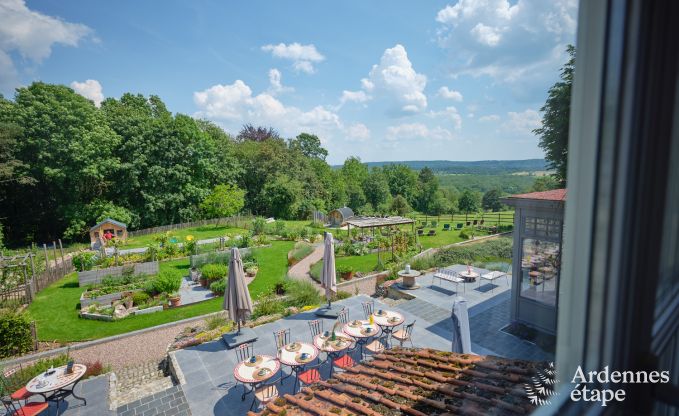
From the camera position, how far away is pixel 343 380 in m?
3.88

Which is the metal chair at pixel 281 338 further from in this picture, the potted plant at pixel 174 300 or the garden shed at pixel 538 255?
the garden shed at pixel 538 255

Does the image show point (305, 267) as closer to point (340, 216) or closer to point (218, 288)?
point (218, 288)

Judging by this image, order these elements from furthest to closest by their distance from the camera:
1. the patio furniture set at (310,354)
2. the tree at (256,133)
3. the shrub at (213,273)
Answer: the tree at (256,133)
the shrub at (213,273)
the patio furniture set at (310,354)

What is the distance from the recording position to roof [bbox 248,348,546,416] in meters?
1.57

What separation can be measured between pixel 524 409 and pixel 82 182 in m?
26.8

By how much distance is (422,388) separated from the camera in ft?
9.27

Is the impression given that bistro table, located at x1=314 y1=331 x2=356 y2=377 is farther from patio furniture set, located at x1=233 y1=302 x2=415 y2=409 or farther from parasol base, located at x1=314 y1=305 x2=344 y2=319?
parasol base, located at x1=314 y1=305 x2=344 y2=319

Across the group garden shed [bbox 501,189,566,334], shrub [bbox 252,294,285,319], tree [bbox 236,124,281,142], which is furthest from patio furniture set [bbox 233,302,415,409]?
tree [bbox 236,124,281,142]

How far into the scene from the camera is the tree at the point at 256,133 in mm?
44344

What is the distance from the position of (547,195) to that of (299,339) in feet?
24.3

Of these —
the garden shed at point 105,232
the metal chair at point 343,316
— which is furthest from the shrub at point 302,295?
the garden shed at point 105,232

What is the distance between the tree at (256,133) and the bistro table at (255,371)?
40.9 m

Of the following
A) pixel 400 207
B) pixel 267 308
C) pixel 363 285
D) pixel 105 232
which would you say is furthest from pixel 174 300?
pixel 400 207

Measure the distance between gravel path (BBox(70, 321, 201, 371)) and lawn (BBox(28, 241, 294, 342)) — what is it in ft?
1.77
